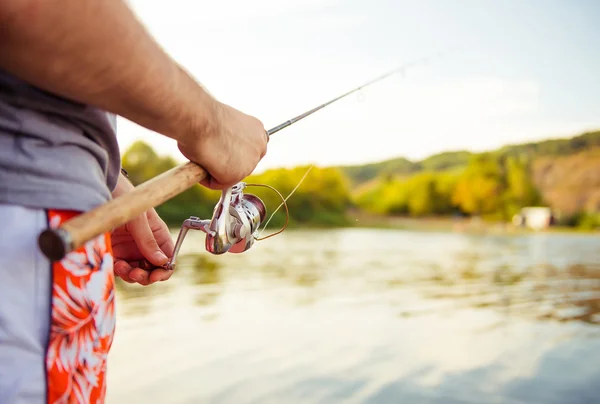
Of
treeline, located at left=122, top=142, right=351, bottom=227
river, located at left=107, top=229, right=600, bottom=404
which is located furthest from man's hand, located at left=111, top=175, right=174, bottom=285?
treeline, located at left=122, top=142, right=351, bottom=227

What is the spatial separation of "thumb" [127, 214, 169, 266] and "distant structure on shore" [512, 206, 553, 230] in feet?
142

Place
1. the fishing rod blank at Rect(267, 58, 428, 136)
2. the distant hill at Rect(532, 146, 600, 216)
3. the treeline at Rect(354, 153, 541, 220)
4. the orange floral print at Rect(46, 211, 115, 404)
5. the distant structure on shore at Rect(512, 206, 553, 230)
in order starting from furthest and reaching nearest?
the distant hill at Rect(532, 146, 600, 216) → the treeline at Rect(354, 153, 541, 220) → the distant structure on shore at Rect(512, 206, 553, 230) → the fishing rod blank at Rect(267, 58, 428, 136) → the orange floral print at Rect(46, 211, 115, 404)

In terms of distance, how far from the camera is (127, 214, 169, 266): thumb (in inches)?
47.4

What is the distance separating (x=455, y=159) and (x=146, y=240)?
71.5 m

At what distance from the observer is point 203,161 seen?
913 millimetres

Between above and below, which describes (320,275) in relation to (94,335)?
below

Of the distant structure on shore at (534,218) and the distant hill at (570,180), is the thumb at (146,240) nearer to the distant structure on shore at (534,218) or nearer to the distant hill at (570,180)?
the distant structure on shore at (534,218)

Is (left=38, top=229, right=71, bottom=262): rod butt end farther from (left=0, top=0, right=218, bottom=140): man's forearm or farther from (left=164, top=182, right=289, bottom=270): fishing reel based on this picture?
(left=164, top=182, right=289, bottom=270): fishing reel

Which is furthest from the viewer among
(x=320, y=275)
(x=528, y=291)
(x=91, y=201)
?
(x=320, y=275)

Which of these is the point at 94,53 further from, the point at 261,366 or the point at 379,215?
the point at 379,215

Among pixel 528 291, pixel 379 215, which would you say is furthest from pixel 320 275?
pixel 379 215

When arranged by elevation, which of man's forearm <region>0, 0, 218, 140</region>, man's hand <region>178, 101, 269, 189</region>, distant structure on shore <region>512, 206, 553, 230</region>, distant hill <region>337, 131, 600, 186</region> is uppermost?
distant hill <region>337, 131, 600, 186</region>

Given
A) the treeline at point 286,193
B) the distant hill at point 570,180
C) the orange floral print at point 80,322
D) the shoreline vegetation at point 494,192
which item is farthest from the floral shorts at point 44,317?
the distant hill at point 570,180

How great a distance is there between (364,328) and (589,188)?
49654 millimetres
